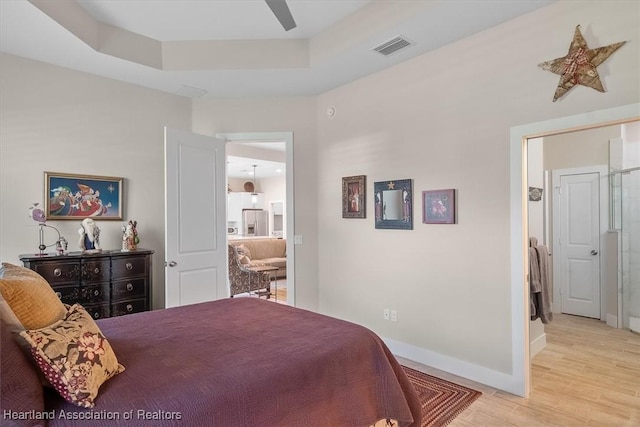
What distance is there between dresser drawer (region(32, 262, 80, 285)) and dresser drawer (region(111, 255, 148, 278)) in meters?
0.28

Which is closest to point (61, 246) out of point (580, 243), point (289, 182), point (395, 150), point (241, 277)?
point (289, 182)

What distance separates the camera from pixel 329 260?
13.8ft

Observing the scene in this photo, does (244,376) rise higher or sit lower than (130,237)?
lower

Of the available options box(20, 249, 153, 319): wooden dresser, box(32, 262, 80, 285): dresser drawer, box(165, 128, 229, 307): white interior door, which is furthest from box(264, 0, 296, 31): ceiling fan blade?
box(32, 262, 80, 285): dresser drawer

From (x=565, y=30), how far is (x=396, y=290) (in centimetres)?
248

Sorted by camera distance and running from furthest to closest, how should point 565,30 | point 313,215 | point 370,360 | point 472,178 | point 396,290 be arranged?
point 313,215
point 396,290
point 472,178
point 565,30
point 370,360

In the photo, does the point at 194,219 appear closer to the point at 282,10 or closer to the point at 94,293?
the point at 94,293

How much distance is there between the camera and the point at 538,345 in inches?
139

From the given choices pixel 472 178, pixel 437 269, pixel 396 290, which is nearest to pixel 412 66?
pixel 472 178

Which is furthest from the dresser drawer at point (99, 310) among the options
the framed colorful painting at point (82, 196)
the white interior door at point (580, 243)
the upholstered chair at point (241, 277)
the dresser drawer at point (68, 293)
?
the white interior door at point (580, 243)

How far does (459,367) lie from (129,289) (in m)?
3.02

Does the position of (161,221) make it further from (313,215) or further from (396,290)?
(396,290)

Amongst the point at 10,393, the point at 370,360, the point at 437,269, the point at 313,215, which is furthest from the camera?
the point at 313,215

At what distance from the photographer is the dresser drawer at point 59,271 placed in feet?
9.28
